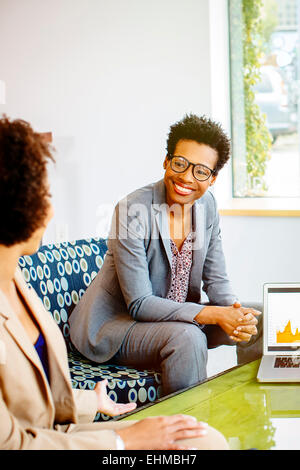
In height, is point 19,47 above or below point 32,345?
above

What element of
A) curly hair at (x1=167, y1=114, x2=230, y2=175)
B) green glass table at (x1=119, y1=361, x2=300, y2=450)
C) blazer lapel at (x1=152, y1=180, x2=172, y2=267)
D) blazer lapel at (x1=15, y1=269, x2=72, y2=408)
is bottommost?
green glass table at (x1=119, y1=361, x2=300, y2=450)

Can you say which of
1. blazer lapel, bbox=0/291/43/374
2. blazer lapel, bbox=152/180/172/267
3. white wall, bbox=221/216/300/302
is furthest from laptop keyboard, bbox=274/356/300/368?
white wall, bbox=221/216/300/302

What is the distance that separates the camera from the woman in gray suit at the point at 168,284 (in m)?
2.22

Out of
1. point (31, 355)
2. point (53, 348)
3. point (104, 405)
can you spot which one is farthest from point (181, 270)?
point (31, 355)

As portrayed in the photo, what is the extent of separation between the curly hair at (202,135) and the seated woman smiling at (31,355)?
1230 millimetres

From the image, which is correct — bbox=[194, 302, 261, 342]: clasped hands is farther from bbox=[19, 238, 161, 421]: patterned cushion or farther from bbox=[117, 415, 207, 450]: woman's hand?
bbox=[117, 415, 207, 450]: woman's hand

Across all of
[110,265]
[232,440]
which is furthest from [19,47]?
[232,440]

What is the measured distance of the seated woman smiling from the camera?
3.79ft

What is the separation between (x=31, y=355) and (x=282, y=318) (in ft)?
3.77

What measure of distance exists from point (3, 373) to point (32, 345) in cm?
9

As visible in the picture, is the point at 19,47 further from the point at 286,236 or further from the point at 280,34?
the point at 286,236

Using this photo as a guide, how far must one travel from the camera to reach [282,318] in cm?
216

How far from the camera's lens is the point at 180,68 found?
3959 millimetres

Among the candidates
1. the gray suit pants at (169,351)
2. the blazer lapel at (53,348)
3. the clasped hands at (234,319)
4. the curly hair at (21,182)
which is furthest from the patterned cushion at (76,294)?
the curly hair at (21,182)
